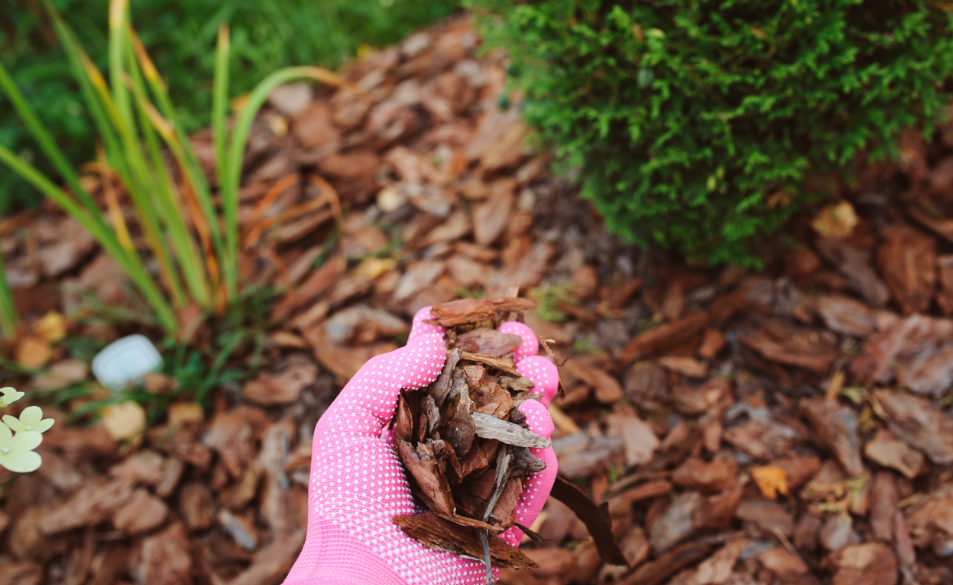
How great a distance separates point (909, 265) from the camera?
208 cm

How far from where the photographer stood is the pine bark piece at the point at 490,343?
1349 millimetres

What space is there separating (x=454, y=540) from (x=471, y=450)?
0.20 m

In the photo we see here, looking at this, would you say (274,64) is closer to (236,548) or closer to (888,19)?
(236,548)

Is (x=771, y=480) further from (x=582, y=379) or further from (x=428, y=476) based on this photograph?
(x=428, y=476)

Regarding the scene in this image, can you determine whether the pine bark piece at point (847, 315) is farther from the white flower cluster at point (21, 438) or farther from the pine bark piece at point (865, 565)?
the white flower cluster at point (21, 438)

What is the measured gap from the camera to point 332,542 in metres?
1.16

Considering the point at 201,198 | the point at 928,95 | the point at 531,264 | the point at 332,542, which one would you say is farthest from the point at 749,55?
the point at 201,198

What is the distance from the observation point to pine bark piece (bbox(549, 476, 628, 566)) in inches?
55.4

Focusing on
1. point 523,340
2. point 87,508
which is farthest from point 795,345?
point 87,508

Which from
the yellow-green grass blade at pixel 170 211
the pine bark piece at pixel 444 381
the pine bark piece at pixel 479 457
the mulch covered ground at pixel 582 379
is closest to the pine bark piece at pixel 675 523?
the mulch covered ground at pixel 582 379

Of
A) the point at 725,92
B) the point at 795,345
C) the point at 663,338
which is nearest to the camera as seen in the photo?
the point at 725,92

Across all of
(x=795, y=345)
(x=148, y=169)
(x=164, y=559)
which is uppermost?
(x=148, y=169)

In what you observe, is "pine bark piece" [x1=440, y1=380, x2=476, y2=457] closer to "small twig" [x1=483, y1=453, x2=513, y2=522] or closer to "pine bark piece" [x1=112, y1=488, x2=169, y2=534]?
"small twig" [x1=483, y1=453, x2=513, y2=522]

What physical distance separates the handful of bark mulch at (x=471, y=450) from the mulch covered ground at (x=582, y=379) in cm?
70
